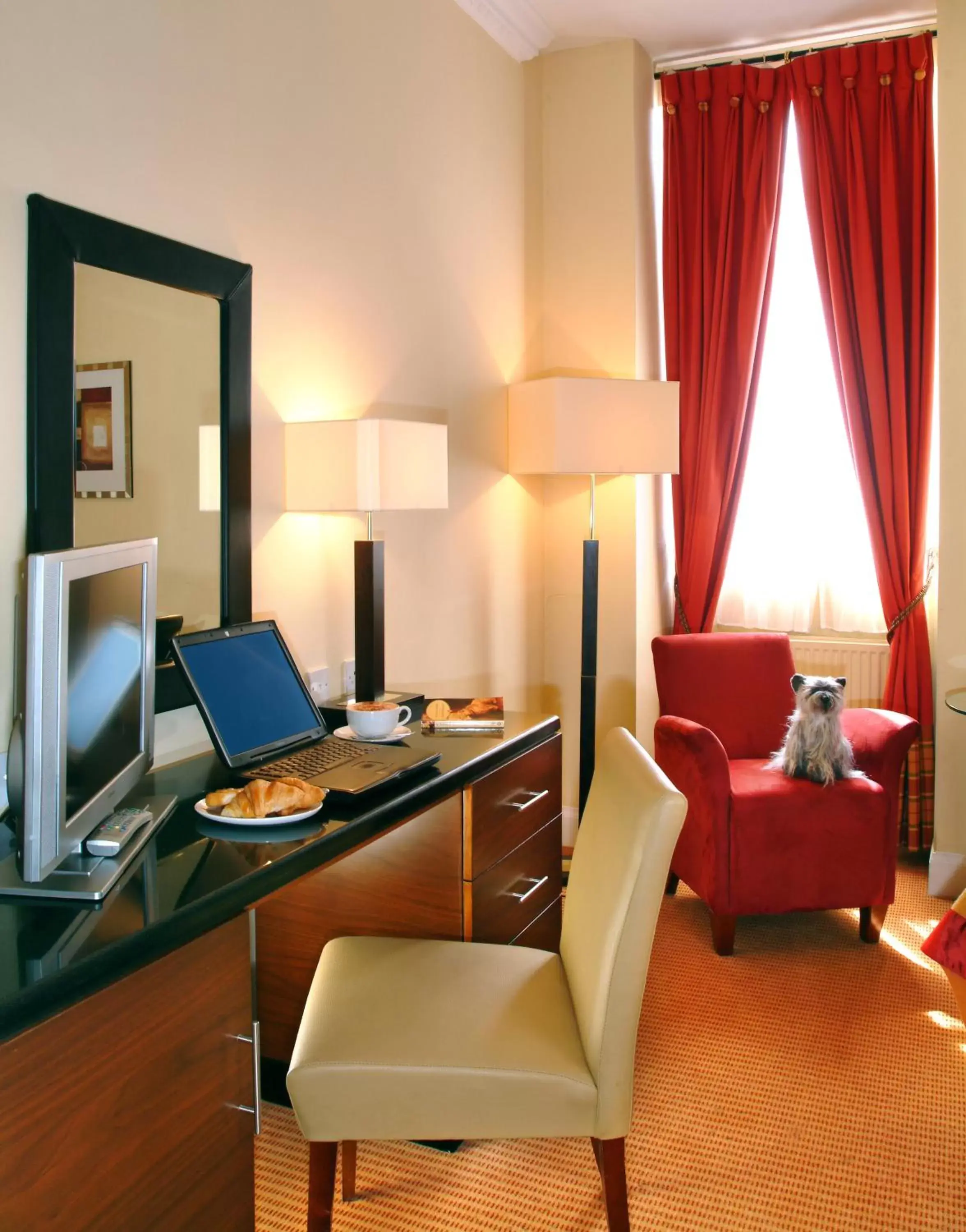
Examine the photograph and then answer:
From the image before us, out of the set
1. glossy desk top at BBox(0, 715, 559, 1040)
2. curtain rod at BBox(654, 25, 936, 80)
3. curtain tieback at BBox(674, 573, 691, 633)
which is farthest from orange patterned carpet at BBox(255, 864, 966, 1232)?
curtain rod at BBox(654, 25, 936, 80)

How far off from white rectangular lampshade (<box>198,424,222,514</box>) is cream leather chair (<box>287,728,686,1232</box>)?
106 centimetres

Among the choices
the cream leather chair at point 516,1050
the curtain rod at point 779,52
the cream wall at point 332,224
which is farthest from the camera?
the curtain rod at point 779,52

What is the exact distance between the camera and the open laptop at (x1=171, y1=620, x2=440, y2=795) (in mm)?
2082

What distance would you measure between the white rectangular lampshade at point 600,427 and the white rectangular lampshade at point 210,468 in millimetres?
1307

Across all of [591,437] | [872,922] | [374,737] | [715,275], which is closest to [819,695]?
[872,922]

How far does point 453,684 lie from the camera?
11.1ft

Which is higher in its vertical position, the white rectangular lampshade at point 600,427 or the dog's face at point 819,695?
the white rectangular lampshade at point 600,427

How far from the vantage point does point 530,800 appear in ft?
8.21

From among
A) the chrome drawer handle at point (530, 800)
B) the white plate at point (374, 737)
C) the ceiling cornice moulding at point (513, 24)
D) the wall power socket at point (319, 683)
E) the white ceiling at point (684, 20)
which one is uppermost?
the white ceiling at point (684, 20)

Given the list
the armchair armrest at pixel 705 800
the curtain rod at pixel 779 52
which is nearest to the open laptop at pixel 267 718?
the armchair armrest at pixel 705 800

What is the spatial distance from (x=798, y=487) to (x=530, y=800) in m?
2.09

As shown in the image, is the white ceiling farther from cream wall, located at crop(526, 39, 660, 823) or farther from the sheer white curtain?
the sheer white curtain

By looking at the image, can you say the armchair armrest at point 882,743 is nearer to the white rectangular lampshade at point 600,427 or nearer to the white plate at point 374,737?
the white rectangular lampshade at point 600,427

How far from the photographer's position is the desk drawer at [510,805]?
2.22 m
